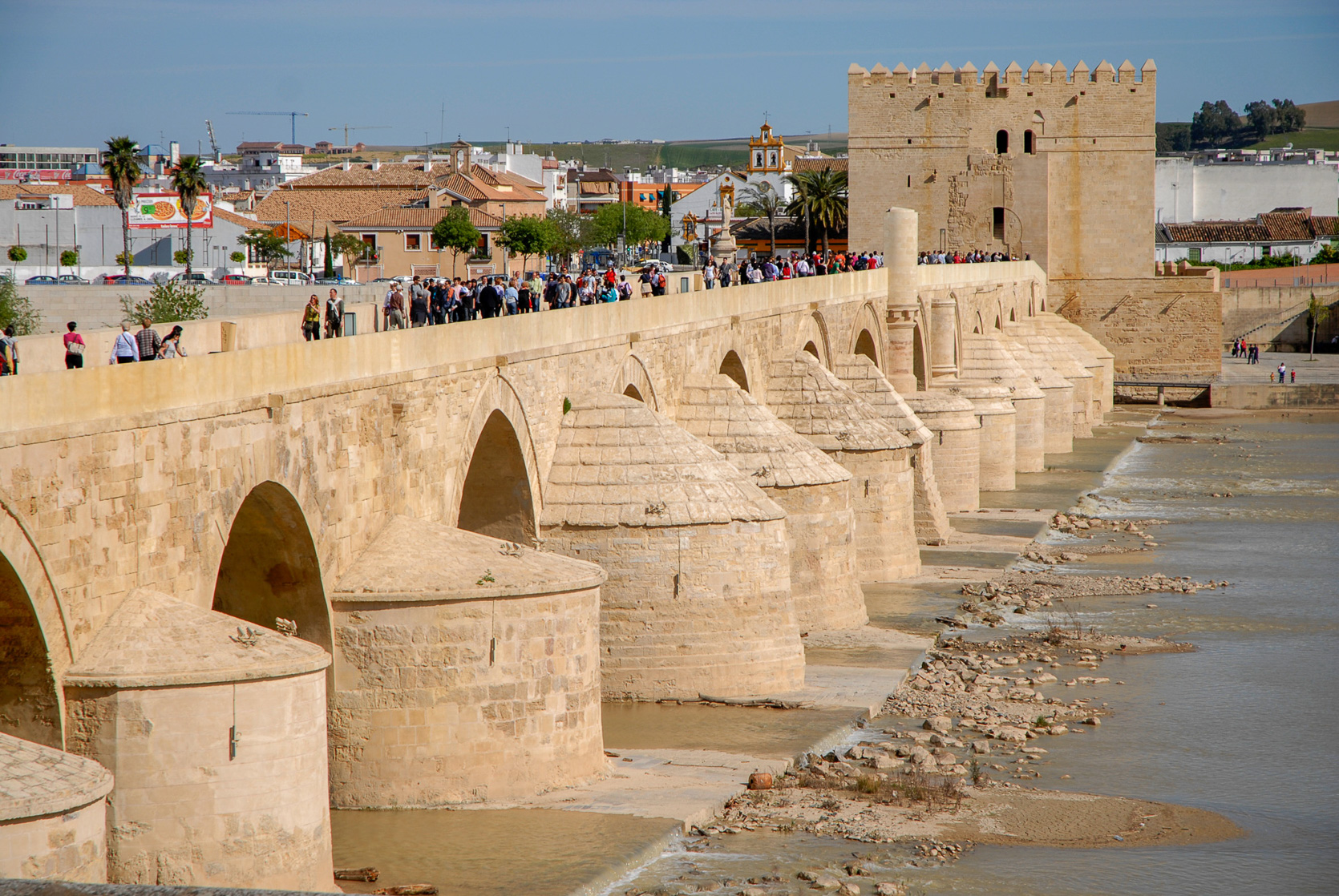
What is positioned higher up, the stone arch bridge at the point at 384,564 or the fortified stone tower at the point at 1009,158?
the fortified stone tower at the point at 1009,158

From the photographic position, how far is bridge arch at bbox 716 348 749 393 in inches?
1009

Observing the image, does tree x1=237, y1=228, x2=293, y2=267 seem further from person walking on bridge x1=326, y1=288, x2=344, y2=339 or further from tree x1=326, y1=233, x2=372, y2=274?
person walking on bridge x1=326, y1=288, x2=344, y2=339

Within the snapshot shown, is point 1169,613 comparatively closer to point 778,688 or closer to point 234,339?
point 778,688

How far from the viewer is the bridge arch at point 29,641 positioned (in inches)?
394

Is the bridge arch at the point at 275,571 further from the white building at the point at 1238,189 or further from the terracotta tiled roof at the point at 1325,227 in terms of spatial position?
the white building at the point at 1238,189

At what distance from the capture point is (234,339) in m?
15.5

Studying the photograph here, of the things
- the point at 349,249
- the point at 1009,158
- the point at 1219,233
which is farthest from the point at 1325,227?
the point at 349,249

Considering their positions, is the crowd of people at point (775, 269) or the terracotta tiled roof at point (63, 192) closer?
the crowd of people at point (775, 269)

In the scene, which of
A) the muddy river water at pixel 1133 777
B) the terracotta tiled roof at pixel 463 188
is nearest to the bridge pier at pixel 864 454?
the muddy river water at pixel 1133 777

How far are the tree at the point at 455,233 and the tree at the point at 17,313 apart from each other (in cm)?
3005

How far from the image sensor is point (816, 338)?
1220 inches

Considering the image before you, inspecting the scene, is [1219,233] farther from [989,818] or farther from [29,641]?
[29,641]

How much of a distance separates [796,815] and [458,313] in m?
7.18

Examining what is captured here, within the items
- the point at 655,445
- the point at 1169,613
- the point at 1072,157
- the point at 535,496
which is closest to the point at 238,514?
the point at 535,496
